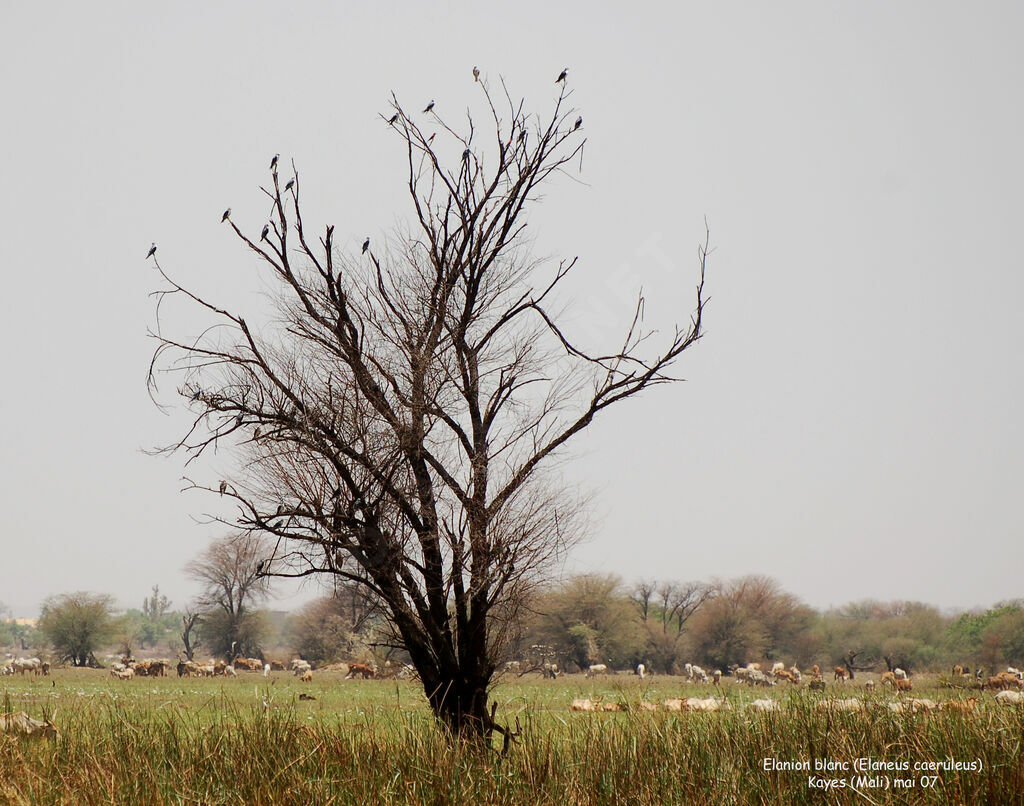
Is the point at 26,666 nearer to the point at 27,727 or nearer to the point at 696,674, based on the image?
the point at 696,674

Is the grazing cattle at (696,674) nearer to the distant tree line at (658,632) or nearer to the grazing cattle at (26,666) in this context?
the distant tree line at (658,632)

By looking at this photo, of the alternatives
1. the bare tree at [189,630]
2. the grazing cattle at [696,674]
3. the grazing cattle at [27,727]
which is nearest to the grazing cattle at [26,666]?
the bare tree at [189,630]

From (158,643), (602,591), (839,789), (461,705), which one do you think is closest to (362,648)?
(602,591)

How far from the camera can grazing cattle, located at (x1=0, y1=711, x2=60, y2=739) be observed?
9102 millimetres

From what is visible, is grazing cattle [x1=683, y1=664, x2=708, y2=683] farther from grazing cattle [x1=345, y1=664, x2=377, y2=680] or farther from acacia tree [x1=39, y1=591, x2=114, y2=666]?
acacia tree [x1=39, y1=591, x2=114, y2=666]

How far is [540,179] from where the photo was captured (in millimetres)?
11758

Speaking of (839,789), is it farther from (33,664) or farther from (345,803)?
(33,664)

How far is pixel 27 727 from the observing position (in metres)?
9.22

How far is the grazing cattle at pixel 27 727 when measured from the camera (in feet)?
29.9

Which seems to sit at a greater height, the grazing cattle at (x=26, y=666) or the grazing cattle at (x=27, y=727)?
the grazing cattle at (x=27, y=727)

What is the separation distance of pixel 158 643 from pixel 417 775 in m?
131

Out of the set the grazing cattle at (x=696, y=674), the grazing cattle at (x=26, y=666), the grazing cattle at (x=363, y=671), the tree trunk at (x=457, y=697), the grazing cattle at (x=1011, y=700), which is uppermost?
the tree trunk at (x=457, y=697)

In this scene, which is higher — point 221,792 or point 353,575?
point 353,575

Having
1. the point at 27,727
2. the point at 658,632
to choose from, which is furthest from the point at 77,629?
the point at 27,727
